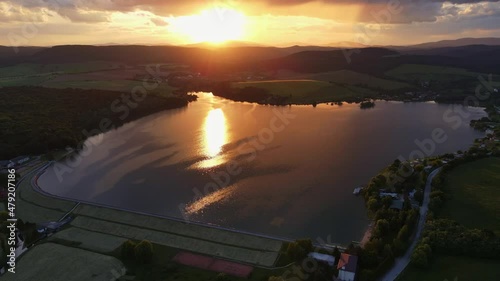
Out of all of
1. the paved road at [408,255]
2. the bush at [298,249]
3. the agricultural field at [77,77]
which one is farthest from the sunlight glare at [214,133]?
the paved road at [408,255]

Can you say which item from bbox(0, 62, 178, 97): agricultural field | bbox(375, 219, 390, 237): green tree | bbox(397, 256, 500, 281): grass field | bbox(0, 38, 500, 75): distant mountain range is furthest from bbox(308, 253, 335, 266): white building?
bbox(0, 38, 500, 75): distant mountain range

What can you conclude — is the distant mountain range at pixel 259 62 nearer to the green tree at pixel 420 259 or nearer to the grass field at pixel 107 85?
the grass field at pixel 107 85

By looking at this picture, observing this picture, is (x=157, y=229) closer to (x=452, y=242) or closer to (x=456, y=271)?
(x=456, y=271)

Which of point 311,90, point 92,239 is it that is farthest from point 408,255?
point 311,90

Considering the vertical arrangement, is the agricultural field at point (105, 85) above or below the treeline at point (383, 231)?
above

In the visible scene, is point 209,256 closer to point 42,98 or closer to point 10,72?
point 42,98

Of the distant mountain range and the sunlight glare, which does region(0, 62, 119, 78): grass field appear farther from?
the sunlight glare

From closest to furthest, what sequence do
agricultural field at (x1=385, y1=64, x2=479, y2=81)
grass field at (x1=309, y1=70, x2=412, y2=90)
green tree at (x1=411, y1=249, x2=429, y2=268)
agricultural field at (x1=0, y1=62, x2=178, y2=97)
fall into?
green tree at (x1=411, y1=249, x2=429, y2=268) < agricultural field at (x1=0, y1=62, x2=178, y2=97) < grass field at (x1=309, y1=70, x2=412, y2=90) < agricultural field at (x1=385, y1=64, x2=479, y2=81)
